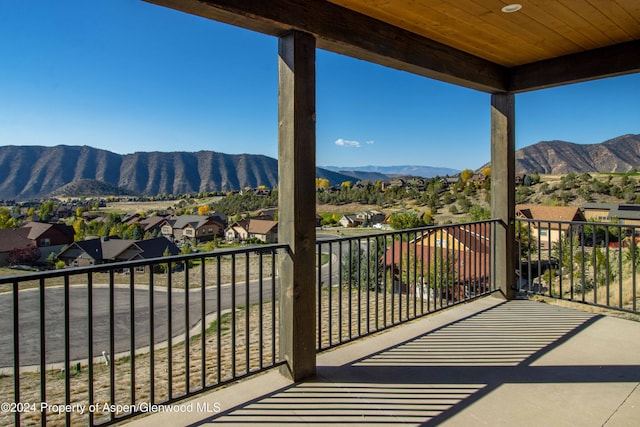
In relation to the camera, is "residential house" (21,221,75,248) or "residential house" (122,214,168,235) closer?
"residential house" (21,221,75,248)

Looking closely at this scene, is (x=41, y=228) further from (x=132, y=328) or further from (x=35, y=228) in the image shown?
(x=132, y=328)

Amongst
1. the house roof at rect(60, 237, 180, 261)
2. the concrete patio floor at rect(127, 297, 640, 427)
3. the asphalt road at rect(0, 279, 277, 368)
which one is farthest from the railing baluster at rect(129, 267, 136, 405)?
the asphalt road at rect(0, 279, 277, 368)

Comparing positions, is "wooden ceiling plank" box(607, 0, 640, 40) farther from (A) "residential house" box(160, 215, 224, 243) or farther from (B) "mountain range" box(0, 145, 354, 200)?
(A) "residential house" box(160, 215, 224, 243)

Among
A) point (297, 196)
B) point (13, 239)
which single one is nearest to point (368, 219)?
point (297, 196)

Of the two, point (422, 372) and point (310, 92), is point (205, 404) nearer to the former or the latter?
point (422, 372)

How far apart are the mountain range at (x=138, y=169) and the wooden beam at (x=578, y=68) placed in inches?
132

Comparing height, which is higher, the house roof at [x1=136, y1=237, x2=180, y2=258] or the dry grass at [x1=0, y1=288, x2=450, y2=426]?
the house roof at [x1=136, y1=237, x2=180, y2=258]

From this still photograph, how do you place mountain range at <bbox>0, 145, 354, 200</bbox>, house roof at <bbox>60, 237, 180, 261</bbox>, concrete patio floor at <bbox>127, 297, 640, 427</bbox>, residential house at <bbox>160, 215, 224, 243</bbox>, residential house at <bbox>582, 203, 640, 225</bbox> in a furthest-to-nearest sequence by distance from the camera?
mountain range at <bbox>0, 145, 354, 200</bbox> → residential house at <bbox>160, 215, 224, 243</bbox> → residential house at <bbox>582, 203, 640, 225</bbox> → house roof at <bbox>60, 237, 180, 261</bbox> → concrete patio floor at <bbox>127, 297, 640, 427</bbox>

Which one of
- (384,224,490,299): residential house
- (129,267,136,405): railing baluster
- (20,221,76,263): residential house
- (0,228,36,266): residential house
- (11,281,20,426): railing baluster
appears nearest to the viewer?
(11,281,20,426): railing baluster

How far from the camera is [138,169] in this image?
1049cm

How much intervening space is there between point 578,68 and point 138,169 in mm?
10291

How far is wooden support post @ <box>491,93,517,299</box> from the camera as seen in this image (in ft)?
12.6

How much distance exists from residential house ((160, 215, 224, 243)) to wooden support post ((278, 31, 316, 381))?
397 cm

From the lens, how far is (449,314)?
11.5 feet
